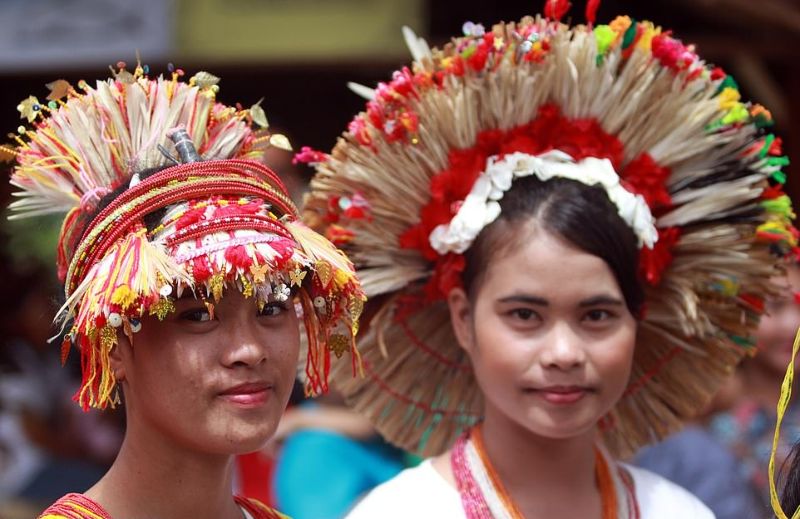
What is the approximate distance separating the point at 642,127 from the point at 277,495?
2418 mm

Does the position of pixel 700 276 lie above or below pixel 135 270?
above

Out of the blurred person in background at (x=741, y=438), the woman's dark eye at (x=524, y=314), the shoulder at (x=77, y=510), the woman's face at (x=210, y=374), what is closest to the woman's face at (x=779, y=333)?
the blurred person in background at (x=741, y=438)

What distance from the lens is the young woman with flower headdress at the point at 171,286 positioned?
9.16 feet

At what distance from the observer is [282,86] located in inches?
296

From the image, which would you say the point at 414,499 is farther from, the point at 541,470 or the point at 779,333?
the point at 779,333

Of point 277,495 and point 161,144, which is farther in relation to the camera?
point 277,495

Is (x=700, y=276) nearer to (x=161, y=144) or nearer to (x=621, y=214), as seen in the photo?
(x=621, y=214)

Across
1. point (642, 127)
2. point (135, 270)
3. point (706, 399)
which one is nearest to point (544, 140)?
point (642, 127)

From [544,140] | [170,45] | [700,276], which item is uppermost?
[170,45]

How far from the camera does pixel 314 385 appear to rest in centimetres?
315

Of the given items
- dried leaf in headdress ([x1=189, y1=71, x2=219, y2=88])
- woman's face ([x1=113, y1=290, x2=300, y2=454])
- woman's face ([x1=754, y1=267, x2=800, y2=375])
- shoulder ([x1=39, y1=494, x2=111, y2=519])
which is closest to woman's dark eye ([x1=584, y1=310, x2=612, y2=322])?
woman's face ([x1=113, y1=290, x2=300, y2=454])

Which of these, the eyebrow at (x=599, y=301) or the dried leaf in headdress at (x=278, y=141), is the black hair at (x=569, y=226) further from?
the dried leaf in headdress at (x=278, y=141)

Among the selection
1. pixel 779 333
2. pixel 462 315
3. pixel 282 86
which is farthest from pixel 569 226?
pixel 282 86

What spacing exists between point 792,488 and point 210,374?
115 centimetres
